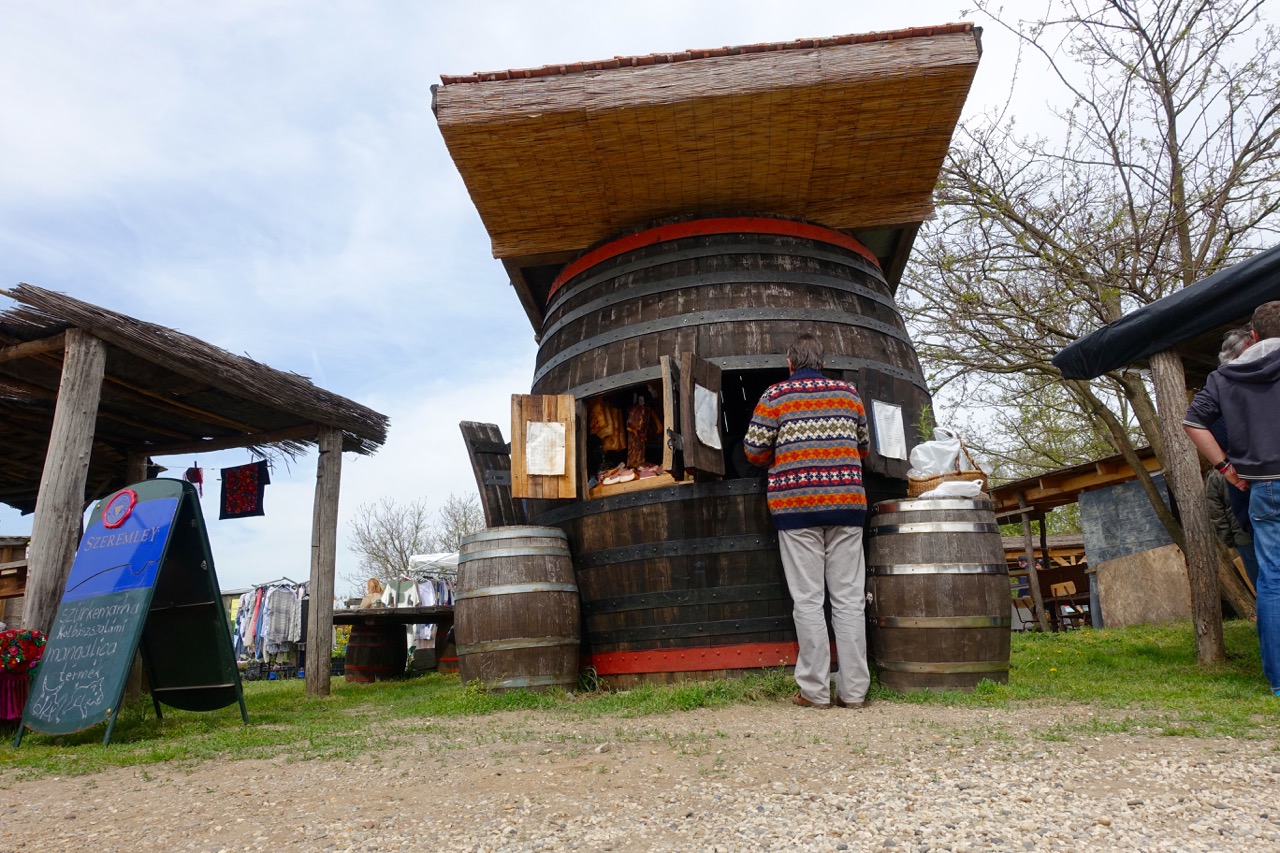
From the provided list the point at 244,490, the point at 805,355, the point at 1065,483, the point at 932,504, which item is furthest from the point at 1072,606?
the point at 244,490

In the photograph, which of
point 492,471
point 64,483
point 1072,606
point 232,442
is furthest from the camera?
point 1072,606

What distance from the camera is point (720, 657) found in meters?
4.45

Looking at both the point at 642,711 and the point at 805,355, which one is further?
the point at 805,355

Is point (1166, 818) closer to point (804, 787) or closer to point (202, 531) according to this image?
point (804, 787)

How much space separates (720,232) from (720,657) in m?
2.59

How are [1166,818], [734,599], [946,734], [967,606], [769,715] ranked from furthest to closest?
[734,599] → [967,606] → [769,715] → [946,734] → [1166,818]

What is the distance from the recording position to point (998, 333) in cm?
757

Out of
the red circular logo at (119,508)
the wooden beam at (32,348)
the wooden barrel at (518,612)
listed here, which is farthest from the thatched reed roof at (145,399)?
the wooden barrel at (518,612)

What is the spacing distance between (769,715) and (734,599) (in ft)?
2.95

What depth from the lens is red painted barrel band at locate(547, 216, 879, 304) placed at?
5.31 meters

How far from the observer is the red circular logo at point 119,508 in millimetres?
4477

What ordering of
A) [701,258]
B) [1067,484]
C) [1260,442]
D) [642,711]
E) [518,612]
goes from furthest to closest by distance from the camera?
[1067,484] < [701,258] < [518,612] < [642,711] < [1260,442]

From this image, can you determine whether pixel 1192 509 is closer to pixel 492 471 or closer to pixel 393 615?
pixel 492 471

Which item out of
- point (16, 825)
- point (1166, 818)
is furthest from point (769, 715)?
point (16, 825)
